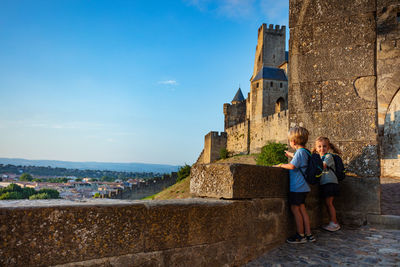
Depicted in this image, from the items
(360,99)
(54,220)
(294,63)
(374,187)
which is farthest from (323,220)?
(54,220)

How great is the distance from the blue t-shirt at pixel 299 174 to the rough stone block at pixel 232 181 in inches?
13.5

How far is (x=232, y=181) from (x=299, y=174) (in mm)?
1068

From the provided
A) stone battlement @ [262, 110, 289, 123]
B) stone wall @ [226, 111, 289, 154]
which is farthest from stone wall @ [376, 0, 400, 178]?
stone battlement @ [262, 110, 289, 123]

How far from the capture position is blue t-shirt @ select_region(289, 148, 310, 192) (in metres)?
3.33

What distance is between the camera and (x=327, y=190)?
3.96 metres

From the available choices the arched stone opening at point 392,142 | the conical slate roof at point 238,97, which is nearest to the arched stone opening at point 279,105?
the conical slate roof at point 238,97

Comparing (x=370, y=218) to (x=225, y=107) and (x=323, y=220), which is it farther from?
(x=225, y=107)

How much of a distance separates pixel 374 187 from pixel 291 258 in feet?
6.76

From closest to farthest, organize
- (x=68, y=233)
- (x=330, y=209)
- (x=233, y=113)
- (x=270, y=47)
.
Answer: (x=68, y=233) → (x=330, y=209) → (x=270, y=47) → (x=233, y=113)

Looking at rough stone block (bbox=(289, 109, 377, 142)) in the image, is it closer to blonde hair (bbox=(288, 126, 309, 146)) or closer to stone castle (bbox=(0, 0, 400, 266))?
stone castle (bbox=(0, 0, 400, 266))

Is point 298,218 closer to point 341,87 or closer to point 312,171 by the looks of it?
point 312,171

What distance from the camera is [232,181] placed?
263cm

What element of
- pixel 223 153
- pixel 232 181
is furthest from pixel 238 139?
pixel 232 181

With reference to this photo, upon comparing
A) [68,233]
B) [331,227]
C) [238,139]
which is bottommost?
[331,227]
